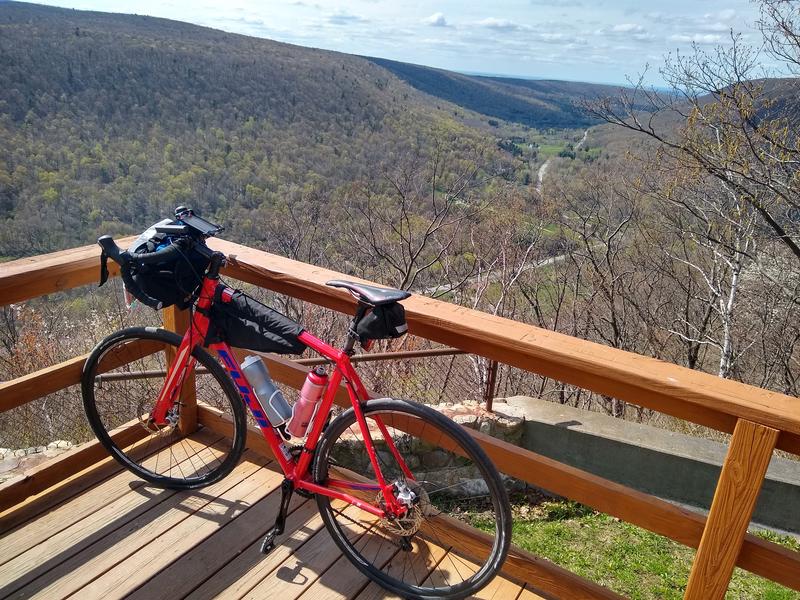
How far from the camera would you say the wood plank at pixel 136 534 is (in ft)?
6.16

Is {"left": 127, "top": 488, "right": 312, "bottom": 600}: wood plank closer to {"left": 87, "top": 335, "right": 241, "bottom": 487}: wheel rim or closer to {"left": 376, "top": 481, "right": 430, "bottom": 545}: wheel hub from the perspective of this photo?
{"left": 87, "top": 335, "right": 241, "bottom": 487}: wheel rim

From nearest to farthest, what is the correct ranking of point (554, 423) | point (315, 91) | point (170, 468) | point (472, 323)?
1. point (472, 323)
2. point (170, 468)
3. point (554, 423)
4. point (315, 91)

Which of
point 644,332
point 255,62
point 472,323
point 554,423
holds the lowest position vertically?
point 644,332

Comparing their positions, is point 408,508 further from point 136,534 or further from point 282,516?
Result: point 136,534

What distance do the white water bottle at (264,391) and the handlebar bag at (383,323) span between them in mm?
483

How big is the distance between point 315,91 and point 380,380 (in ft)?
106

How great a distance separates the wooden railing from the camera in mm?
1432

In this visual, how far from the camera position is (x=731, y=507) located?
1479mm

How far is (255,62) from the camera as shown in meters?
40.1

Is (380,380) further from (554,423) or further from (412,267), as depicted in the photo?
(412,267)

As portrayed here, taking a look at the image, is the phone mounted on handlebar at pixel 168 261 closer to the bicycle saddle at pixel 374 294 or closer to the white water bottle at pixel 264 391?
the white water bottle at pixel 264 391

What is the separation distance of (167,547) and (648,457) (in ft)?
11.0

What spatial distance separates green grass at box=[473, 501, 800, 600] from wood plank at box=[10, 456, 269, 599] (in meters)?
1.89

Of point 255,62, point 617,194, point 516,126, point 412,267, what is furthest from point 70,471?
point 255,62
